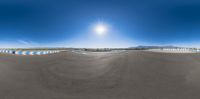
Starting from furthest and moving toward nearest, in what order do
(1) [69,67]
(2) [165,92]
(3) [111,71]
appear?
(1) [69,67], (3) [111,71], (2) [165,92]

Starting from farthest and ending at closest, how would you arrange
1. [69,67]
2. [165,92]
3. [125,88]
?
[69,67] < [125,88] < [165,92]

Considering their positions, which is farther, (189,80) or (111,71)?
(111,71)

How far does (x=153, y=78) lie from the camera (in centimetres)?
378

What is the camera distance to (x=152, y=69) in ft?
14.8

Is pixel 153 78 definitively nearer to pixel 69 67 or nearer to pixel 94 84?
pixel 94 84

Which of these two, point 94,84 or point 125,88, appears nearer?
point 125,88

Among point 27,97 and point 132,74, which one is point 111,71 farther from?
point 27,97

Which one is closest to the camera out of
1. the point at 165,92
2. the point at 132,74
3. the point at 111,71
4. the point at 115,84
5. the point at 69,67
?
the point at 165,92

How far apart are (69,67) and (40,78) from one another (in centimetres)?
128

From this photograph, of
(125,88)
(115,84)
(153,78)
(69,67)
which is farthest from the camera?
(69,67)

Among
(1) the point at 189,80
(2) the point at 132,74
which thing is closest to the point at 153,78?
(2) the point at 132,74

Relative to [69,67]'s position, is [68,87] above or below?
below

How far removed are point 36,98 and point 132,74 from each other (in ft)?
9.78

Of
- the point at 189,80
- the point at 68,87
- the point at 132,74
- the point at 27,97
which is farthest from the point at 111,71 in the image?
the point at 27,97
